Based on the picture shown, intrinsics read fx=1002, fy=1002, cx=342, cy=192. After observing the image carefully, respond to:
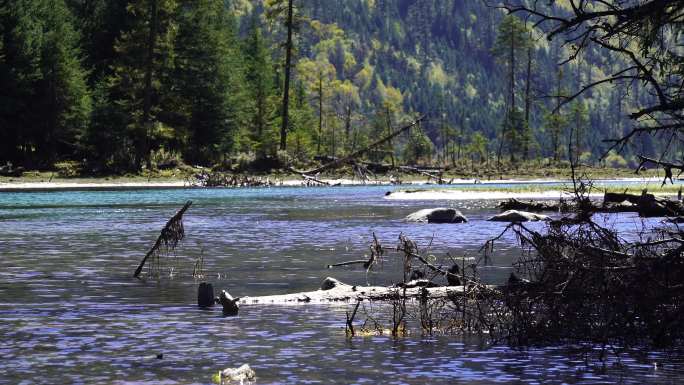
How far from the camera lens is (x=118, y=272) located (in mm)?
21844

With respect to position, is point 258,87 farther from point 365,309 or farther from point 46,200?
point 365,309

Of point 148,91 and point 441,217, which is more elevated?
point 148,91

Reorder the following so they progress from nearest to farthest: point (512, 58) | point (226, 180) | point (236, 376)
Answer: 1. point (236, 376)
2. point (226, 180)
3. point (512, 58)

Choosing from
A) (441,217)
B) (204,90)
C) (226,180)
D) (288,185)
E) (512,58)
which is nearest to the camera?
(441,217)

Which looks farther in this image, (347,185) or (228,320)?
(347,185)

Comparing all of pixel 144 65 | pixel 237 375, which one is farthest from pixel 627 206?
pixel 144 65

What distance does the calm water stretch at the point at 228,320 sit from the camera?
1138cm

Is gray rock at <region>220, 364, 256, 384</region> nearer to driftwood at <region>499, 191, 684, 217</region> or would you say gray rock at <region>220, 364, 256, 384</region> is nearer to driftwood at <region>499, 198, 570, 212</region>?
driftwood at <region>499, 191, 684, 217</region>

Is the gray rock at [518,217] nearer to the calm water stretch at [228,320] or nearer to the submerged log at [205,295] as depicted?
the calm water stretch at [228,320]

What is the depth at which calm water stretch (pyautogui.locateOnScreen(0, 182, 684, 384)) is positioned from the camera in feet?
37.3

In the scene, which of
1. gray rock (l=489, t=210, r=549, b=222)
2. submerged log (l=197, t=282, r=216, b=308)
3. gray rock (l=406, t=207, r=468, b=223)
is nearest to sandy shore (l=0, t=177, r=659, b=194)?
gray rock (l=489, t=210, r=549, b=222)

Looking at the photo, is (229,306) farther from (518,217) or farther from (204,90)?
(204,90)

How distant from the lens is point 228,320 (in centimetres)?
1505

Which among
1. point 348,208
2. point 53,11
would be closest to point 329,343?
point 348,208
